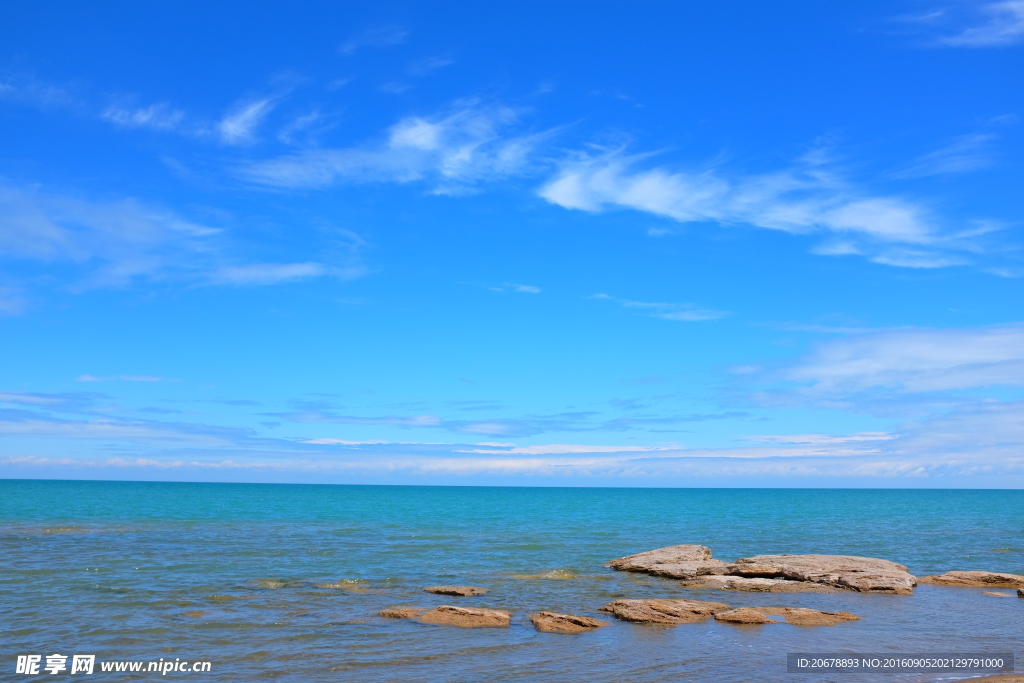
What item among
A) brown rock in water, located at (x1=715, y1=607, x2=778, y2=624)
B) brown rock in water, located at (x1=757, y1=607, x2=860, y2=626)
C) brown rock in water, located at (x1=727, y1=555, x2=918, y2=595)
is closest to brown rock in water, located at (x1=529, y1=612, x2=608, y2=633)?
brown rock in water, located at (x1=715, y1=607, x2=778, y2=624)

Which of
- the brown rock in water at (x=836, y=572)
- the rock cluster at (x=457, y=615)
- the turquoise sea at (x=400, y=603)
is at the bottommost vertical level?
the turquoise sea at (x=400, y=603)

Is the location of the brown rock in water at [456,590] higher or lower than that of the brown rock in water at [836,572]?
lower

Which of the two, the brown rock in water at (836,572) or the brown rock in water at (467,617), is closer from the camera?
the brown rock in water at (467,617)

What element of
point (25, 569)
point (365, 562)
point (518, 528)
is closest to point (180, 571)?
point (25, 569)

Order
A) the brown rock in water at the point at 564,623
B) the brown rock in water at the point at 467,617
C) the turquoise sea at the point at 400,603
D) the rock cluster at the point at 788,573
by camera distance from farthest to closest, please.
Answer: the rock cluster at the point at 788,573, the brown rock in water at the point at 467,617, the brown rock in water at the point at 564,623, the turquoise sea at the point at 400,603

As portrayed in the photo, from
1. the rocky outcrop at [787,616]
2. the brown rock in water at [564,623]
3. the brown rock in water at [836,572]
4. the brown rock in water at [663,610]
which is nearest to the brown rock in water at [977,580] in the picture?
the brown rock in water at [836,572]

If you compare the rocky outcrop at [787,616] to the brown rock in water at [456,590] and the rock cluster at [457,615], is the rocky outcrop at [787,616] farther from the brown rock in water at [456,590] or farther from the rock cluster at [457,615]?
the brown rock in water at [456,590]

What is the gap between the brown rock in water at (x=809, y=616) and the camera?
68.5 ft

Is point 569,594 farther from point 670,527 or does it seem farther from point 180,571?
point 670,527

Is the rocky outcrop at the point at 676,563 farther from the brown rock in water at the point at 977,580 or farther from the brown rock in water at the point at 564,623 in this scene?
the brown rock in water at the point at 564,623

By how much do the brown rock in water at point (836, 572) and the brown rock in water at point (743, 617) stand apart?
7841 mm

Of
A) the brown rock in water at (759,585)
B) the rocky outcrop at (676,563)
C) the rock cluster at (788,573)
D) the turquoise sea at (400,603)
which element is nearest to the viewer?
the turquoise sea at (400,603)

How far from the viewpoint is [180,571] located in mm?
29891

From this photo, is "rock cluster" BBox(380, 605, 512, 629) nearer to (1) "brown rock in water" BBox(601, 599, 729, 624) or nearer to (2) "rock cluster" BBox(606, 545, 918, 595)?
(1) "brown rock in water" BBox(601, 599, 729, 624)
